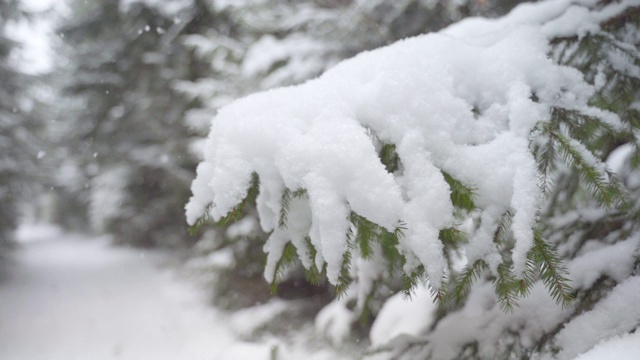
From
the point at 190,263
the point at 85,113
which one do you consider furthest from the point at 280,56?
the point at 85,113

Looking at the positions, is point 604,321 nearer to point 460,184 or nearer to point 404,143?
point 460,184

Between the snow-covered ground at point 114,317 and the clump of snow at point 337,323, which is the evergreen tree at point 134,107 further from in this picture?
the clump of snow at point 337,323

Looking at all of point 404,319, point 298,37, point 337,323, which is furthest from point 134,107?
point 404,319

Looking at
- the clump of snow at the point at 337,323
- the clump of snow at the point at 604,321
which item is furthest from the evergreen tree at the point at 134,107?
the clump of snow at the point at 604,321

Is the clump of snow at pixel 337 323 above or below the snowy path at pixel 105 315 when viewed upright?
above

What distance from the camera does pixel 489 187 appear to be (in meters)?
1.08

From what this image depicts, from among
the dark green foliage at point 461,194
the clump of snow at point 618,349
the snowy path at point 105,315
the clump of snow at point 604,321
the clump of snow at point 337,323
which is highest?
the dark green foliage at point 461,194

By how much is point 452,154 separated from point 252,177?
60 centimetres

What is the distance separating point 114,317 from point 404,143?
21.8 ft

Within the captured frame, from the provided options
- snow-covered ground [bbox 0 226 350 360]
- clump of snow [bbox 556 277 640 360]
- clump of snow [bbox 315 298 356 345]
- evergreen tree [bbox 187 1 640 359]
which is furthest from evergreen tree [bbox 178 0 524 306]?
clump of snow [bbox 556 277 640 360]

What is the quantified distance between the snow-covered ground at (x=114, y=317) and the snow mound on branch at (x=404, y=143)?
146 centimetres

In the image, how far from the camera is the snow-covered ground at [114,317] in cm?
480

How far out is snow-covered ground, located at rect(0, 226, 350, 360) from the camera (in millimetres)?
4805

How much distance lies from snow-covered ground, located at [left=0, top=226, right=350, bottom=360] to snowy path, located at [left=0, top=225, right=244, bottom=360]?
14mm
